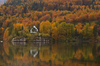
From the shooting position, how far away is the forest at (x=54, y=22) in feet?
246

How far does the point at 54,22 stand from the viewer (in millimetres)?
85250

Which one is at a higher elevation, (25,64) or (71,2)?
(71,2)

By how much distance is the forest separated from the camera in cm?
7512

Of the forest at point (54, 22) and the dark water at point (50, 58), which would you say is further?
the forest at point (54, 22)

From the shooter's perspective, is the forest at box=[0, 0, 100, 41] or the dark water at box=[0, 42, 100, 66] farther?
the forest at box=[0, 0, 100, 41]

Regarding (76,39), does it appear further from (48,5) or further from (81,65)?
(48,5)

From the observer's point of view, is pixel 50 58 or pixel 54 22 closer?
pixel 50 58

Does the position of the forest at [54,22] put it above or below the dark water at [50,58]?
above

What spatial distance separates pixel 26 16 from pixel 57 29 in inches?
2848

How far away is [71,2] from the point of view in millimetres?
166125

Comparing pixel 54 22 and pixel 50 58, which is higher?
pixel 54 22

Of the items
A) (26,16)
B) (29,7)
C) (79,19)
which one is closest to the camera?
(79,19)

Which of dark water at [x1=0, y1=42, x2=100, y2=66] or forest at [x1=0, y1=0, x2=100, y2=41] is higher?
forest at [x1=0, y1=0, x2=100, y2=41]

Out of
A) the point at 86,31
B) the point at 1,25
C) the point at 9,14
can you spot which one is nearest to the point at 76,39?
the point at 86,31
